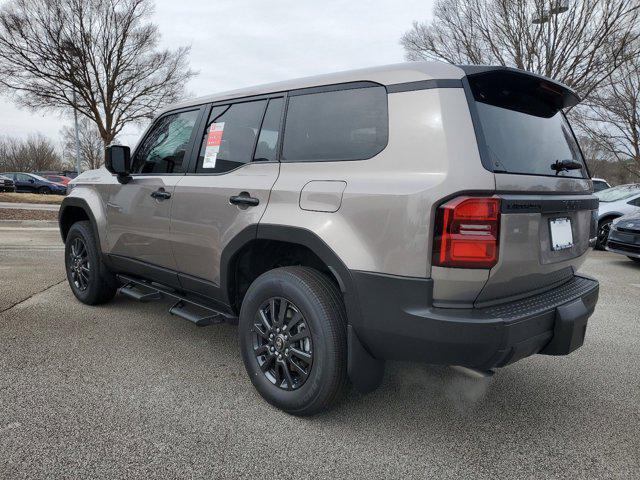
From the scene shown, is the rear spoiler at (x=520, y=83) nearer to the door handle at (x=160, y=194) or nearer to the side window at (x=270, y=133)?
the side window at (x=270, y=133)

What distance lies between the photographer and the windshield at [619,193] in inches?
384

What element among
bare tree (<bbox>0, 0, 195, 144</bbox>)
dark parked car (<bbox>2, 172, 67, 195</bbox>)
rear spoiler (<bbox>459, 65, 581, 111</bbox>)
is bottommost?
dark parked car (<bbox>2, 172, 67, 195</bbox>)

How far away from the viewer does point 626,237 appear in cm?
747

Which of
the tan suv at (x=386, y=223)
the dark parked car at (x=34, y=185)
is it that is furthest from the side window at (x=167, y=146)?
the dark parked car at (x=34, y=185)

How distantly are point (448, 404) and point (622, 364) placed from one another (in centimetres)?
158

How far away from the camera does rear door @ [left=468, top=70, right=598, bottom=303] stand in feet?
6.72

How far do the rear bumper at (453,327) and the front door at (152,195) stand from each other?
5.65 ft

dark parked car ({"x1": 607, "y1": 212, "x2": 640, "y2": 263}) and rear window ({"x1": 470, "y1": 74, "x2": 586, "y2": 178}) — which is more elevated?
rear window ({"x1": 470, "y1": 74, "x2": 586, "y2": 178})

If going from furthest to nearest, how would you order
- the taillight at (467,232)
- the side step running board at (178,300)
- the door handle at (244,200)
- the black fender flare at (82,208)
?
the black fender flare at (82,208), the side step running board at (178,300), the door handle at (244,200), the taillight at (467,232)

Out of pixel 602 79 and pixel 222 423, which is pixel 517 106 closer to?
pixel 222 423

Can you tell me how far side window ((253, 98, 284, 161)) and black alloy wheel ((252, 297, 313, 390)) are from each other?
2.77ft

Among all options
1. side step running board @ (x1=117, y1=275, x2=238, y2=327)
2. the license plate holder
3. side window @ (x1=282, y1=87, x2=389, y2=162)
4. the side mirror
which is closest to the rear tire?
side step running board @ (x1=117, y1=275, x2=238, y2=327)

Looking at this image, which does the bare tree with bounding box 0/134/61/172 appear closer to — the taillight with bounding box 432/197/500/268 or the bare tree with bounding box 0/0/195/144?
the bare tree with bounding box 0/0/195/144

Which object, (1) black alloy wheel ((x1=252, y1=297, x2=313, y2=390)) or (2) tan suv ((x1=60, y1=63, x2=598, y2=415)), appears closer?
(2) tan suv ((x1=60, y1=63, x2=598, y2=415))
